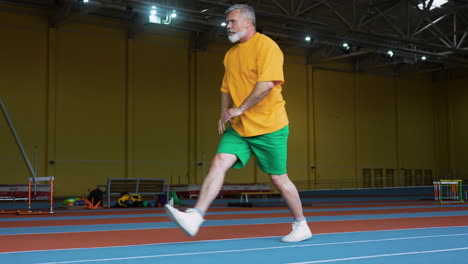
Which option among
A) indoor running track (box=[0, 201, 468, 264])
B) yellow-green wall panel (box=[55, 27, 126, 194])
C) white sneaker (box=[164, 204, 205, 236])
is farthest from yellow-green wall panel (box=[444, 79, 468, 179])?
white sneaker (box=[164, 204, 205, 236])

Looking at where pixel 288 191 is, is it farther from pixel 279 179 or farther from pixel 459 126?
pixel 459 126

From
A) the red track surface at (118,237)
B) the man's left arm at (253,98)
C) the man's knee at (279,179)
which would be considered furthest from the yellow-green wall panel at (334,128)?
the man's left arm at (253,98)

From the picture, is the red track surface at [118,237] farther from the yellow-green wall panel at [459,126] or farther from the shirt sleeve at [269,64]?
the yellow-green wall panel at [459,126]

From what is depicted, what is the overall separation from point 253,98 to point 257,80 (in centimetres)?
20

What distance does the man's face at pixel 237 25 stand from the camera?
Result: 4738mm

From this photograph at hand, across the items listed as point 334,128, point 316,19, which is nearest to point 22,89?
point 316,19

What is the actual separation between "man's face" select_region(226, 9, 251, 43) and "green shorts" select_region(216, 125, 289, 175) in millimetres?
770

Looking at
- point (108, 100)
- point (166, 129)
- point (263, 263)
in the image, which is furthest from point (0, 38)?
point (263, 263)

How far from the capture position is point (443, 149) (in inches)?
1312

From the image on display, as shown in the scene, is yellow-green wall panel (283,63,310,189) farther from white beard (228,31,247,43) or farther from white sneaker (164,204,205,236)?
white sneaker (164,204,205,236)

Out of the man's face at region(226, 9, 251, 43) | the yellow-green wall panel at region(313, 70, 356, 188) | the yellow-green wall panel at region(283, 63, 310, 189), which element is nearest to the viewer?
the man's face at region(226, 9, 251, 43)

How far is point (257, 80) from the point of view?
4.65 meters

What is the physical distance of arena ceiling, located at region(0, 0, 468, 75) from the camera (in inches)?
804

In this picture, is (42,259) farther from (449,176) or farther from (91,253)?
(449,176)
